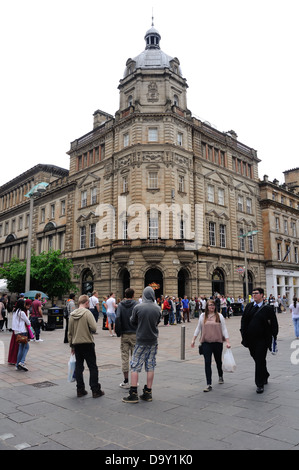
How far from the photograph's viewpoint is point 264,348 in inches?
261

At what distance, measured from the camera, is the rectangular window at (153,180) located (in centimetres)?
3172

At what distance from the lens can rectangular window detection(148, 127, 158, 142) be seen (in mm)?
32719

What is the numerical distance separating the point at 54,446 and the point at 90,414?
48.5 inches

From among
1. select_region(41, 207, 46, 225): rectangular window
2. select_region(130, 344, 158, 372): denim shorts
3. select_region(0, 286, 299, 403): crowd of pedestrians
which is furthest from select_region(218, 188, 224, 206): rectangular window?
select_region(130, 344, 158, 372): denim shorts

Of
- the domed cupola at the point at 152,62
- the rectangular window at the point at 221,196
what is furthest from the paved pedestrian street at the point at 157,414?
the domed cupola at the point at 152,62

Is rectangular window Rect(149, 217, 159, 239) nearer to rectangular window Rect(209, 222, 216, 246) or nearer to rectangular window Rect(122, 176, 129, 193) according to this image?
rectangular window Rect(122, 176, 129, 193)

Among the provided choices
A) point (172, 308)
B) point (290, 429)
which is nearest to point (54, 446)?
point (290, 429)

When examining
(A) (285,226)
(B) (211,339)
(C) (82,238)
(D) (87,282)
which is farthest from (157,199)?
(B) (211,339)

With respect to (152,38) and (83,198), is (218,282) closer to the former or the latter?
(83,198)

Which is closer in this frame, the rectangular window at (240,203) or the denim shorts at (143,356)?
the denim shorts at (143,356)

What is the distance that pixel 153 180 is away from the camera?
105 ft

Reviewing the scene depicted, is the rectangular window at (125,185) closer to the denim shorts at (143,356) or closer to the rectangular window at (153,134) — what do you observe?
the rectangular window at (153,134)

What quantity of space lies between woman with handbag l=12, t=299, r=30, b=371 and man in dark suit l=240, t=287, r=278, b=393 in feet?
17.7

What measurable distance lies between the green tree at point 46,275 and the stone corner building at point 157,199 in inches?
110
